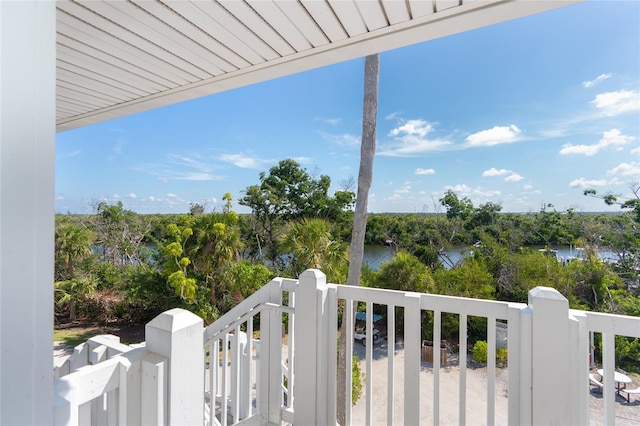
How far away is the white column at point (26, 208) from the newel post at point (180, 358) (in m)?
0.28

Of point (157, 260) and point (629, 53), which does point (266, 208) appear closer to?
point (157, 260)

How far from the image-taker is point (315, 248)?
23.6ft

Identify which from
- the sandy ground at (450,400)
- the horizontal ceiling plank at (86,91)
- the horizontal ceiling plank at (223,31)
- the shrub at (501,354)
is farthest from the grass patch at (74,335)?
the shrub at (501,354)

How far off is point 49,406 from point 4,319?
0.63ft

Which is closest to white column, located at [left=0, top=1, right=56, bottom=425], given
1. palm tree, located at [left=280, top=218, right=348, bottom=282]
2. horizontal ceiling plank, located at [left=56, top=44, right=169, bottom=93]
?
horizontal ceiling plank, located at [left=56, top=44, right=169, bottom=93]

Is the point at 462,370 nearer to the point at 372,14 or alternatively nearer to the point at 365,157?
the point at 372,14

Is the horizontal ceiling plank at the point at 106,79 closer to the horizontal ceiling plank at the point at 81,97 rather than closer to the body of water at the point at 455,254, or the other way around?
the horizontal ceiling plank at the point at 81,97

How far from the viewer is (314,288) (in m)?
1.74

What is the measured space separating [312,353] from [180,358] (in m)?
1.05

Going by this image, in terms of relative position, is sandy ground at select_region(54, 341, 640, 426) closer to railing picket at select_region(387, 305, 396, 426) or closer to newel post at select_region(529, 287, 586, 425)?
railing picket at select_region(387, 305, 396, 426)

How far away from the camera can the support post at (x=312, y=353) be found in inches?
67.5

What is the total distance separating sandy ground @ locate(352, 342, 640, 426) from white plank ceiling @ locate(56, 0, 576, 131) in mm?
4680

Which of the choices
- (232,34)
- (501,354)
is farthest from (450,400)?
(232,34)

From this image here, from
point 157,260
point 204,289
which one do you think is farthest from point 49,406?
point 157,260
